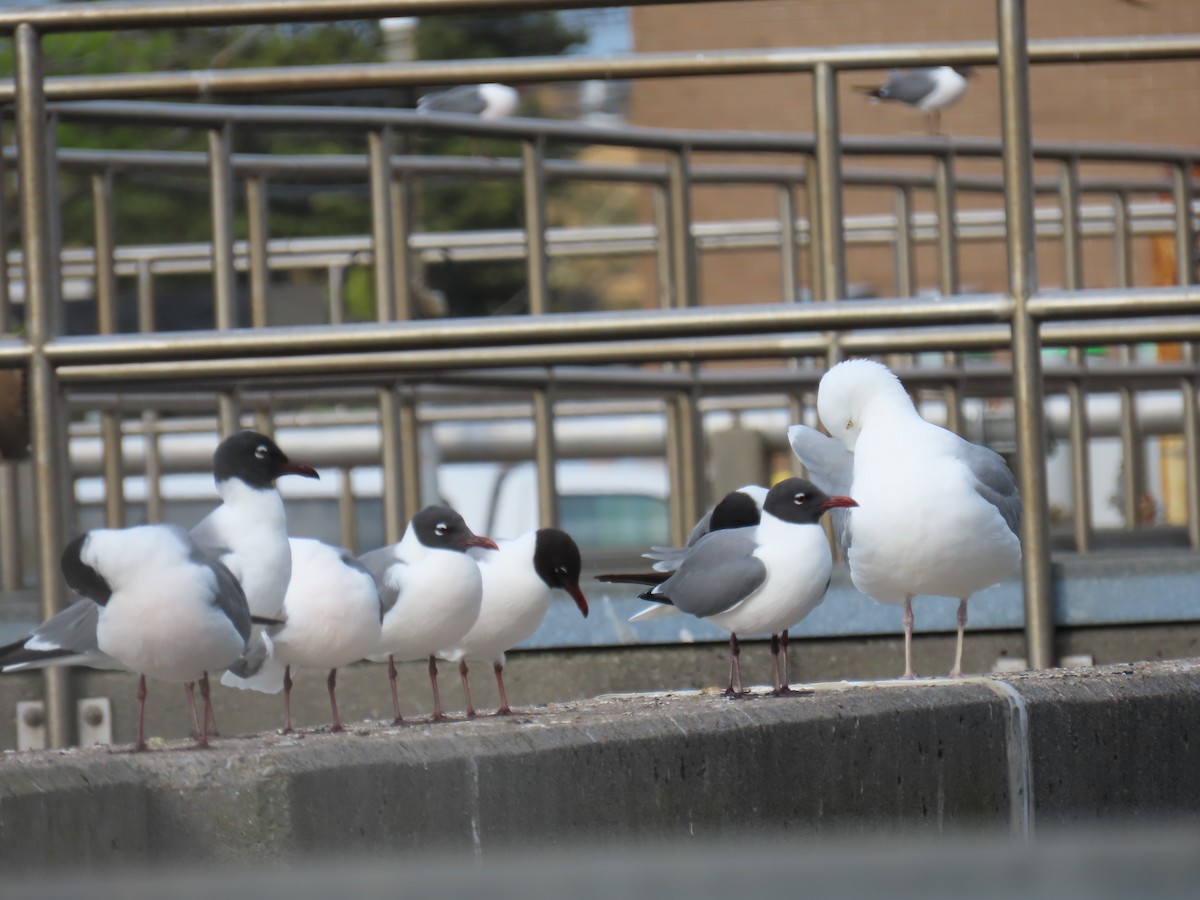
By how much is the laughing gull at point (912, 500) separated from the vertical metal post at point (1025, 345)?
1.38ft

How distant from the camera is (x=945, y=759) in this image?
300 cm

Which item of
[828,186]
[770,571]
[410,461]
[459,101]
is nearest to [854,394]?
[770,571]

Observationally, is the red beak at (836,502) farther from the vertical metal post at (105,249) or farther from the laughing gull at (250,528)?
the vertical metal post at (105,249)

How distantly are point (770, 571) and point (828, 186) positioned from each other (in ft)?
5.70

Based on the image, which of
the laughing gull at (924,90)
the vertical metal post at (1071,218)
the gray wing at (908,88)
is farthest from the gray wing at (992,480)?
the gray wing at (908,88)

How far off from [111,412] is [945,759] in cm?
434

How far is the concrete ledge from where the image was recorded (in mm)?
2189

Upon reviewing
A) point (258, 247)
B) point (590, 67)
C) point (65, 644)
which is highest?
point (590, 67)

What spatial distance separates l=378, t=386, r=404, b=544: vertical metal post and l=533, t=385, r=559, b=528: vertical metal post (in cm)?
38

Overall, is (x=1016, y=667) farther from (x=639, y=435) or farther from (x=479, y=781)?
(x=639, y=435)

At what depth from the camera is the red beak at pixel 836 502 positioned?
126 inches

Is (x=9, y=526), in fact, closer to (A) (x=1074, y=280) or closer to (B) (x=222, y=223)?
(B) (x=222, y=223)

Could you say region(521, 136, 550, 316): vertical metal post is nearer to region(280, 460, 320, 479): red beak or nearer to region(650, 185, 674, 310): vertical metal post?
region(650, 185, 674, 310): vertical metal post

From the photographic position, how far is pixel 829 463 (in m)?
3.52
